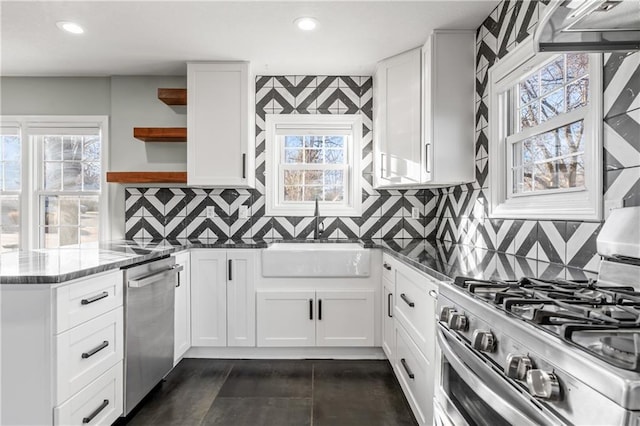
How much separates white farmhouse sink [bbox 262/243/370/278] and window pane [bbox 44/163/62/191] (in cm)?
229

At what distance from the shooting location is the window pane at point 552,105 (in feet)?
6.06

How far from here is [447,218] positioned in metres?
3.17

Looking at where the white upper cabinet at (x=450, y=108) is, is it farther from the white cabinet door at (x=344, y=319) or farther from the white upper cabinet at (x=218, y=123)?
the white upper cabinet at (x=218, y=123)

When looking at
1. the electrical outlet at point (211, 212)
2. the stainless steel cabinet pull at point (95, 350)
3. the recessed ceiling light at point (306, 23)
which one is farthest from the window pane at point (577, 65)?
the electrical outlet at point (211, 212)

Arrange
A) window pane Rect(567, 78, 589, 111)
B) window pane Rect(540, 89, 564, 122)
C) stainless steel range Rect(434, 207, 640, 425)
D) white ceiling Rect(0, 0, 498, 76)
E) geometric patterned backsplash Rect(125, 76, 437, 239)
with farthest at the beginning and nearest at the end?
1. geometric patterned backsplash Rect(125, 76, 437, 239)
2. white ceiling Rect(0, 0, 498, 76)
3. window pane Rect(540, 89, 564, 122)
4. window pane Rect(567, 78, 589, 111)
5. stainless steel range Rect(434, 207, 640, 425)

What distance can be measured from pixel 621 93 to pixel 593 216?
48 cm

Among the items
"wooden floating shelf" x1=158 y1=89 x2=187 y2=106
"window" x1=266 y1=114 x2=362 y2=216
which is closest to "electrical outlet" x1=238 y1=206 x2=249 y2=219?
"window" x1=266 y1=114 x2=362 y2=216

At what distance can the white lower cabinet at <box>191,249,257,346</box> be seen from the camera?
9.52 ft

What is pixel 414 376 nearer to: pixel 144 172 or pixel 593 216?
pixel 593 216

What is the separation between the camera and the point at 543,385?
676 millimetres

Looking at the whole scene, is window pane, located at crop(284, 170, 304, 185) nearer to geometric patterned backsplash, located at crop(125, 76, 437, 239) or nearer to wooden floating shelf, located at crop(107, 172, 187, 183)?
geometric patterned backsplash, located at crop(125, 76, 437, 239)

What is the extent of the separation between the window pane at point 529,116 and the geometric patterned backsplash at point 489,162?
0.29m

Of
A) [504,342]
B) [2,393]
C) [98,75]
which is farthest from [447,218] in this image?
[98,75]

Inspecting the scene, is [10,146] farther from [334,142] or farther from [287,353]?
[287,353]
